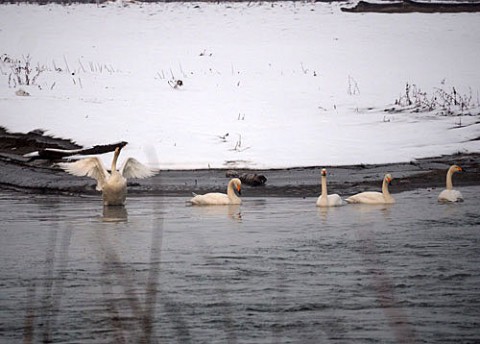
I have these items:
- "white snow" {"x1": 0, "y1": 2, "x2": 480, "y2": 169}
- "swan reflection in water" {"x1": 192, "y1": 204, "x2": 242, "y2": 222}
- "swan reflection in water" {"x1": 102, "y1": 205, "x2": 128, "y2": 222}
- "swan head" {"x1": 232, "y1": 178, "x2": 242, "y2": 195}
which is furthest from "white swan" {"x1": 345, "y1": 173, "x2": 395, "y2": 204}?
"swan reflection in water" {"x1": 102, "y1": 205, "x2": 128, "y2": 222}

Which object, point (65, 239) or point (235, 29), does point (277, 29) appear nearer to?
point (235, 29)

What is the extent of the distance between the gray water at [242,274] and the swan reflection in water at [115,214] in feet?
0.25

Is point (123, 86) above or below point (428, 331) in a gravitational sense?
below

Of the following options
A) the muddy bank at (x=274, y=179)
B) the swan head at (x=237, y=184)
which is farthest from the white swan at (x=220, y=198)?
the muddy bank at (x=274, y=179)

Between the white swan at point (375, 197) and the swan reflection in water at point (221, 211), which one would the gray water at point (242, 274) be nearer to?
the swan reflection in water at point (221, 211)

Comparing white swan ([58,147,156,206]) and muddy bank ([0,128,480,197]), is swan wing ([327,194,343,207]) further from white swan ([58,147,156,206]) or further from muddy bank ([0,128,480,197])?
white swan ([58,147,156,206])

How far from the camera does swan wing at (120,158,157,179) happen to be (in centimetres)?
1533

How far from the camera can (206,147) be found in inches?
722

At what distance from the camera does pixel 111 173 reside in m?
14.7

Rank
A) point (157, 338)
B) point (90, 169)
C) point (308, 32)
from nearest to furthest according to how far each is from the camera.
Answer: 1. point (157, 338)
2. point (90, 169)
3. point (308, 32)

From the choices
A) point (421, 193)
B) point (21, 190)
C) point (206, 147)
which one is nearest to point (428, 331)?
point (421, 193)

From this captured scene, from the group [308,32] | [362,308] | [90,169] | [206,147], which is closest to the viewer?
[362,308]

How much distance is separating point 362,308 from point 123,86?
1618 centimetres

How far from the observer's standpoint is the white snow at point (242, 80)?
60.8 feet
